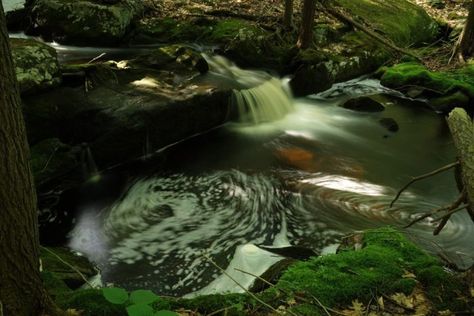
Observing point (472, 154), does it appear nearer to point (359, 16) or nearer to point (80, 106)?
point (80, 106)

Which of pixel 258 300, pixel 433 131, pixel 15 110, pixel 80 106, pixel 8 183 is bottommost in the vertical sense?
pixel 433 131

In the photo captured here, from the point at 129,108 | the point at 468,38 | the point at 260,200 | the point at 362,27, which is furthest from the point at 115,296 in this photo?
the point at 362,27

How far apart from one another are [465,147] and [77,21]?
11390 mm

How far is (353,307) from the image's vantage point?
3.10 metres

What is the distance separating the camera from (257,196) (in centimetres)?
743

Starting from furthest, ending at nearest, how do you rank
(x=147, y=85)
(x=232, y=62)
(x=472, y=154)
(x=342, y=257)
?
(x=232, y=62)
(x=147, y=85)
(x=342, y=257)
(x=472, y=154)

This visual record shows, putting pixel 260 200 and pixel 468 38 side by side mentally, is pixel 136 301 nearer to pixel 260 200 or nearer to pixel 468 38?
pixel 260 200

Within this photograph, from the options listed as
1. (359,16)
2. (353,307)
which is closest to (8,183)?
→ (353,307)

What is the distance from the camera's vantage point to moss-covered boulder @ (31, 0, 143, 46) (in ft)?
39.3

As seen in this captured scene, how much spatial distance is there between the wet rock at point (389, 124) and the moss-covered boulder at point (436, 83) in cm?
184

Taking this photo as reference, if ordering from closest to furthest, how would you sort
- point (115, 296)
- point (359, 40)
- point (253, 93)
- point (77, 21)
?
point (115, 296), point (253, 93), point (77, 21), point (359, 40)

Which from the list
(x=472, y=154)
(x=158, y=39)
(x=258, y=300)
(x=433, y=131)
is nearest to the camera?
(x=258, y=300)

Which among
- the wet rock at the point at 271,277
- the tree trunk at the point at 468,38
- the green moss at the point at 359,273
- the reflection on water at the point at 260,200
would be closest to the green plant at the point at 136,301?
the green moss at the point at 359,273

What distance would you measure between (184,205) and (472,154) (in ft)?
15.3
